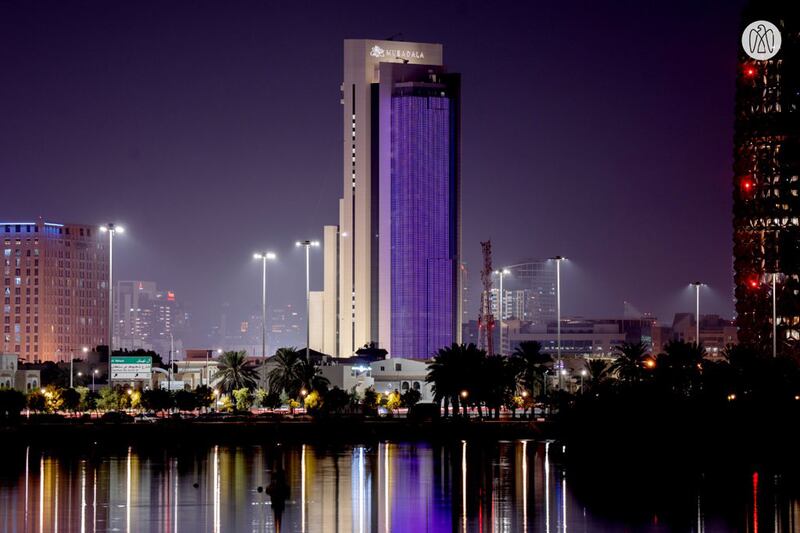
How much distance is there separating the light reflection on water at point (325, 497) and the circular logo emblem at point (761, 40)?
216 feet

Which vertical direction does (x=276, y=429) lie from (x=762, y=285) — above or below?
below

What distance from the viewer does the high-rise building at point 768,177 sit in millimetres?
140625

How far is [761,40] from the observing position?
142 metres

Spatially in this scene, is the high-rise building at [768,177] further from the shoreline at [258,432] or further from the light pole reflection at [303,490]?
the light pole reflection at [303,490]

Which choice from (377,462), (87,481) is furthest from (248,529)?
(377,462)

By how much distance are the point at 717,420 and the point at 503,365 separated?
33191 millimetres

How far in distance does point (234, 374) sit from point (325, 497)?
76.7 metres

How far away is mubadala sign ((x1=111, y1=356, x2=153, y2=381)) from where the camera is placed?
12988cm

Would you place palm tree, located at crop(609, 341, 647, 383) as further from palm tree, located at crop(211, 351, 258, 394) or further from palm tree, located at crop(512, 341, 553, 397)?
palm tree, located at crop(211, 351, 258, 394)

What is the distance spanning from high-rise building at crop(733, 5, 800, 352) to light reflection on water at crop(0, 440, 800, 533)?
59.5 meters

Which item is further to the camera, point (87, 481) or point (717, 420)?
point (717, 420)

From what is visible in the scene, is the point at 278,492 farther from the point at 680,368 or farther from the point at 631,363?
the point at 631,363

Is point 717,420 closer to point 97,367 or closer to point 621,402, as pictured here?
point 621,402

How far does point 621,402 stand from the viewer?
3740 inches
